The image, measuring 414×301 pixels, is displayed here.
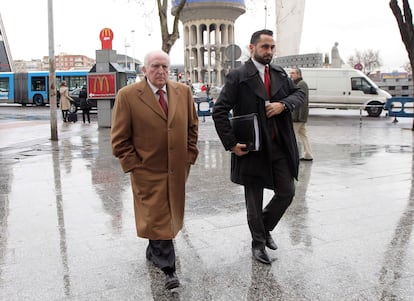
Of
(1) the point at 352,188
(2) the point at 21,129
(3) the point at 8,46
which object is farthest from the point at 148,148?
(3) the point at 8,46

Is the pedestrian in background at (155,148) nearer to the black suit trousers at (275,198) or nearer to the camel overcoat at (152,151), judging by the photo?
the camel overcoat at (152,151)

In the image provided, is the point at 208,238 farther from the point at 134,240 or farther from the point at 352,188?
the point at 352,188

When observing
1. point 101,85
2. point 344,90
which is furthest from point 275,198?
point 344,90

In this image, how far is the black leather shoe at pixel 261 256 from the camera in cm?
392

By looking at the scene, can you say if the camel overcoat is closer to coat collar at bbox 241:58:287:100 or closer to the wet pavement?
the wet pavement

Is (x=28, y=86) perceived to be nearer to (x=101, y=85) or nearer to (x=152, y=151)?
(x=101, y=85)

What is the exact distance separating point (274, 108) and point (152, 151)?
3.38 feet

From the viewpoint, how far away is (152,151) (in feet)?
11.5

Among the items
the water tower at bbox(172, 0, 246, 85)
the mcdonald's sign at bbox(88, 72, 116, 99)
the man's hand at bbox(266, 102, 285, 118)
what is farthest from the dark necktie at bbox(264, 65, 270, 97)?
the water tower at bbox(172, 0, 246, 85)

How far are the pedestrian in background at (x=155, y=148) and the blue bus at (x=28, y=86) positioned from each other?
30.8m

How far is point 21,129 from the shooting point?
16797mm

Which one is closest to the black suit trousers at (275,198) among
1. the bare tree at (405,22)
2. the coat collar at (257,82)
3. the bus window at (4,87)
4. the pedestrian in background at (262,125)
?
the pedestrian in background at (262,125)

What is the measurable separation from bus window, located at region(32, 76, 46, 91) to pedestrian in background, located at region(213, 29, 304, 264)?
32.3m

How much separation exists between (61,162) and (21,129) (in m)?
8.47
